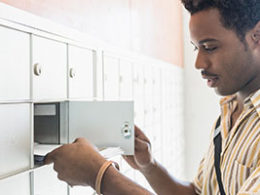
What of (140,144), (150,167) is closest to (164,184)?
(150,167)

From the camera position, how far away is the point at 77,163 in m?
0.74

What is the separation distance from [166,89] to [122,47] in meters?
0.80

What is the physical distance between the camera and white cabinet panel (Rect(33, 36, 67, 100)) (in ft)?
2.72

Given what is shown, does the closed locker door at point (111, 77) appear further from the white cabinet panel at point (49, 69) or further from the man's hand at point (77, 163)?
the man's hand at point (77, 163)

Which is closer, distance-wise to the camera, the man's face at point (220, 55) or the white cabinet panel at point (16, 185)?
the white cabinet panel at point (16, 185)

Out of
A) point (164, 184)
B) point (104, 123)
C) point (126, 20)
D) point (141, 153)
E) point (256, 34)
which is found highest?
point (126, 20)

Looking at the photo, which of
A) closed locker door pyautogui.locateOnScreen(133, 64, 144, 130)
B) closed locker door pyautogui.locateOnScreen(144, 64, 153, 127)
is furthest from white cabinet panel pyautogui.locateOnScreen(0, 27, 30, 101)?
closed locker door pyautogui.locateOnScreen(144, 64, 153, 127)

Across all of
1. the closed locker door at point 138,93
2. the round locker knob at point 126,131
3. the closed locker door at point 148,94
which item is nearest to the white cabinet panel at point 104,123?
the round locker knob at point 126,131

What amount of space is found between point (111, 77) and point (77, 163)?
1.99 ft

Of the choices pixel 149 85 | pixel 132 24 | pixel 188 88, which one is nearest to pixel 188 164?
pixel 188 88

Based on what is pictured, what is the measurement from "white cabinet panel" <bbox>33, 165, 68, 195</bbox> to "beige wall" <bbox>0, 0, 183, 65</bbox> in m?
0.41

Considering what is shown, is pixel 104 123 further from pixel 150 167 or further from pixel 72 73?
pixel 150 167

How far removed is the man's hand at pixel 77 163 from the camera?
743 mm

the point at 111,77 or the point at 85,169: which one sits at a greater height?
the point at 111,77
